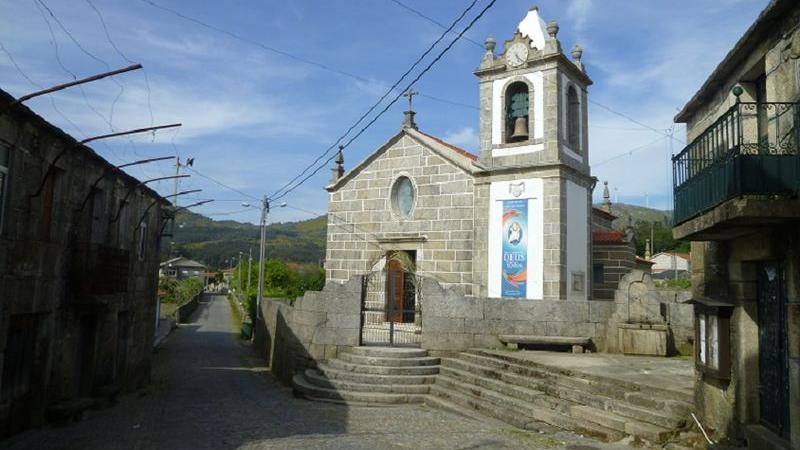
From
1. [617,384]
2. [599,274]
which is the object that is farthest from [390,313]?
[599,274]

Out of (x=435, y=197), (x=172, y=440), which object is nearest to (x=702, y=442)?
(x=172, y=440)

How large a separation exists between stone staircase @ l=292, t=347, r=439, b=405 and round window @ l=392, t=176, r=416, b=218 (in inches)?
251

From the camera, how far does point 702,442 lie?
6.94 meters

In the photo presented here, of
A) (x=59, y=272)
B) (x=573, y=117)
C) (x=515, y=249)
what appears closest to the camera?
(x=59, y=272)

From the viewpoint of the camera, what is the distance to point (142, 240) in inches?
603

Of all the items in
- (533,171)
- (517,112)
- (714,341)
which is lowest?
(714,341)

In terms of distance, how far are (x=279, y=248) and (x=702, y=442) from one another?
12573 cm

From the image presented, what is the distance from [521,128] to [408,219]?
4.34m

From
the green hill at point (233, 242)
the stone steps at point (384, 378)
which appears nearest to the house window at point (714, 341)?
the stone steps at point (384, 378)

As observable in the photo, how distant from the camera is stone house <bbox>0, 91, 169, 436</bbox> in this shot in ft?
27.2

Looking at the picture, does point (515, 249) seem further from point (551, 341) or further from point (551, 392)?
point (551, 392)

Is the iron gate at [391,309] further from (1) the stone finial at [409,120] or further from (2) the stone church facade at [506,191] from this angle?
(1) the stone finial at [409,120]

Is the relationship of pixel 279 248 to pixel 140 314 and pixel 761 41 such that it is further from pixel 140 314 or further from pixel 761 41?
pixel 761 41

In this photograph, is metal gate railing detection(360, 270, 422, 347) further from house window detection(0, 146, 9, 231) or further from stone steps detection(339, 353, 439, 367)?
house window detection(0, 146, 9, 231)
